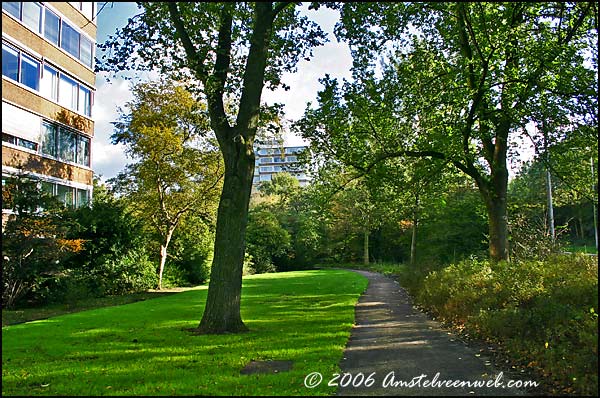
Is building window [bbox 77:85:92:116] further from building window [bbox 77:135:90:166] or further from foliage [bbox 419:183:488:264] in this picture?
foliage [bbox 419:183:488:264]

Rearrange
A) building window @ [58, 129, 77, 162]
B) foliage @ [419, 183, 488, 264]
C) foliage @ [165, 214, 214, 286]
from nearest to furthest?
building window @ [58, 129, 77, 162]
foliage @ [419, 183, 488, 264]
foliage @ [165, 214, 214, 286]

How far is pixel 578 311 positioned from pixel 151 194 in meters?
26.6

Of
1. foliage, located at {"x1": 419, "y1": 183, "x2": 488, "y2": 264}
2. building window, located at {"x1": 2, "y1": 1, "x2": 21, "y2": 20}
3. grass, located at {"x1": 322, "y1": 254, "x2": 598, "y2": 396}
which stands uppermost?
building window, located at {"x1": 2, "y1": 1, "x2": 21, "y2": 20}

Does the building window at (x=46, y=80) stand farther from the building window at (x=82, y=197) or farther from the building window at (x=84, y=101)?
the building window at (x=82, y=197)

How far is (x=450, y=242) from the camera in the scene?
31531 mm

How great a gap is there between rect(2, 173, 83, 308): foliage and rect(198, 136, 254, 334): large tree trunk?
10.3 m

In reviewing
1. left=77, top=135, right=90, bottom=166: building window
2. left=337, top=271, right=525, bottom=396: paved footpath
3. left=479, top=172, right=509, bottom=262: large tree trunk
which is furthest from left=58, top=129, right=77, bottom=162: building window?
left=479, top=172, right=509, bottom=262: large tree trunk

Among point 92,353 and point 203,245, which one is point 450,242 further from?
point 92,353

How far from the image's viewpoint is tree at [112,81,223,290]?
28453 mm

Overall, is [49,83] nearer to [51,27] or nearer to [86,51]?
[51,27]

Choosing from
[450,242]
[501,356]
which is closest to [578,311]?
[501,356]

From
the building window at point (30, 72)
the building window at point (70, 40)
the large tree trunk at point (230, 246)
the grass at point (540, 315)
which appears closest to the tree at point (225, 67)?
the large tree trunk at point (230, 246)

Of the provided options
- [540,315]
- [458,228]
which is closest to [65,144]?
[458,228]

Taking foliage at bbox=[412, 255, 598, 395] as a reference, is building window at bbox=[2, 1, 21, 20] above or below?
above
